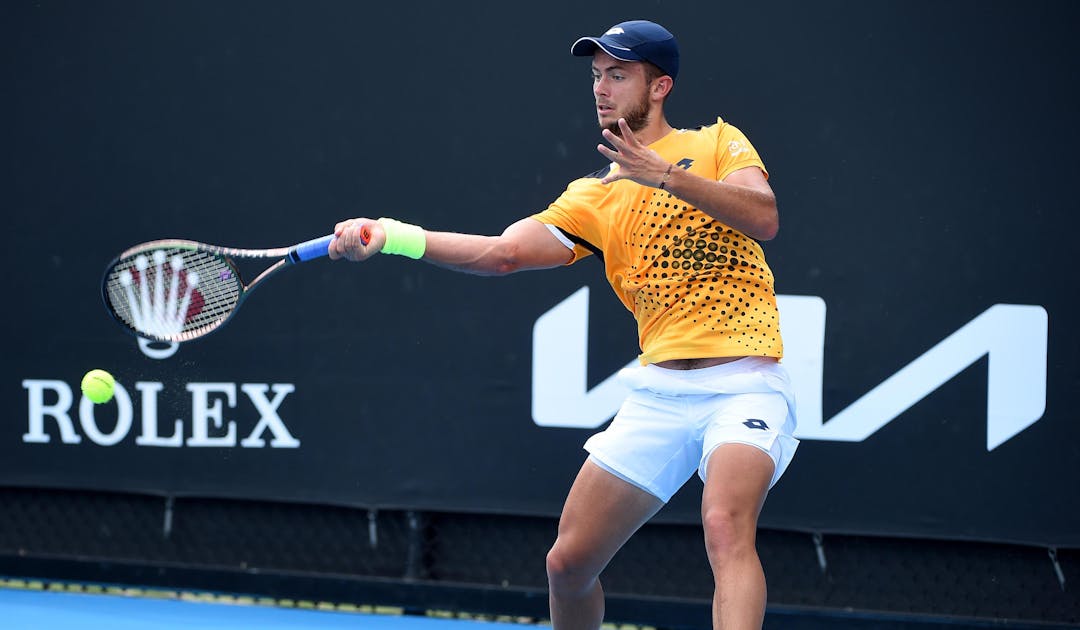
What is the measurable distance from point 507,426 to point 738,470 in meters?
1.48

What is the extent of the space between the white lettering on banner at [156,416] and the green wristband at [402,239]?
130 cm

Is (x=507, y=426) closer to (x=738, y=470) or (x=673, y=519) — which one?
(x=673, y=519)

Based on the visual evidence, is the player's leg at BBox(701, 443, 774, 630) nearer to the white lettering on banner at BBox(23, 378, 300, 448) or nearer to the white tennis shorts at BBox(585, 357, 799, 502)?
the white tennis shorts at BBox(585, 357, 799, 502)

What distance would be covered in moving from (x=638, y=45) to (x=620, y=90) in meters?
0.12

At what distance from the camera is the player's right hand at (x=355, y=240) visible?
2836 mm

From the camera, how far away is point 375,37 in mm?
3990

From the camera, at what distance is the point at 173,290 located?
10.5ft

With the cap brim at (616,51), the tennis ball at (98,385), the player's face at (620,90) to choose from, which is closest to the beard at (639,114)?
the player's face at (620,90)

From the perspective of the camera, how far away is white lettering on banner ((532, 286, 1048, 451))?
149 inches

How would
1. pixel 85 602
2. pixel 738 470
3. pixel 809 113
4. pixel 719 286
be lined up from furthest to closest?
pixel 85 602, pixel 809 113, pixel 719 286, pixel 738 470

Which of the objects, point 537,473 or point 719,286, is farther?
point 537,473

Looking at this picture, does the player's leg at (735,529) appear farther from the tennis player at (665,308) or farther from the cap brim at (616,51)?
the cap brim at (616,51)

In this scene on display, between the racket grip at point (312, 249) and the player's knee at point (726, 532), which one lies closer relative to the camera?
the player's knee at point (726, 532)

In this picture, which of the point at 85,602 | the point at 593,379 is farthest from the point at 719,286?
the point at 85,602
